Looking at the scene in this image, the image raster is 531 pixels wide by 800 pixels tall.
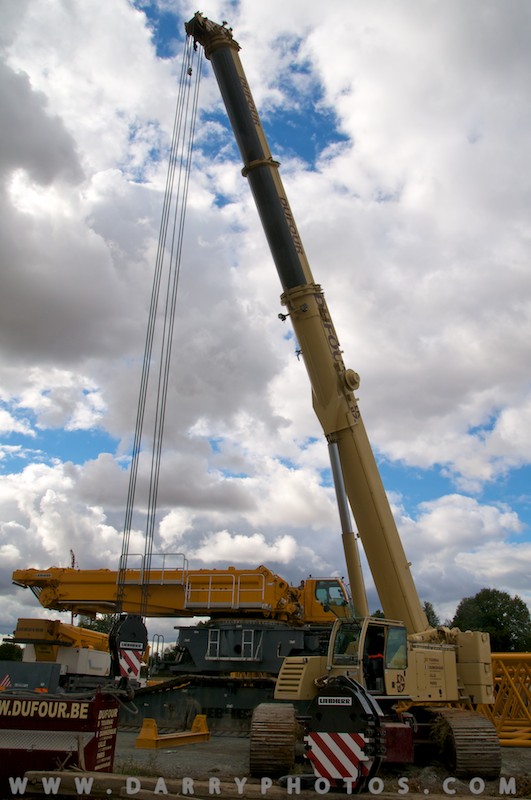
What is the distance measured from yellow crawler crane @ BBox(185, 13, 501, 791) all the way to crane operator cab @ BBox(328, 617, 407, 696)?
0.6 inches

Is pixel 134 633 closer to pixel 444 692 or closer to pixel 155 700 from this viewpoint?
pixel 444 692

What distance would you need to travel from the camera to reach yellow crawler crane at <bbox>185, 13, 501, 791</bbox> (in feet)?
23.6

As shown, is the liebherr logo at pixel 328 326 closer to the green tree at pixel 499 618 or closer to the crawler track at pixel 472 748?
the crawler track at pixel 472 748

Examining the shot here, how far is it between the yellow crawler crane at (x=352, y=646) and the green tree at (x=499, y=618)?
5753cm

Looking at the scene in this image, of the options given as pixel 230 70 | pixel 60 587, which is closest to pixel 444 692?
pixel 60 587

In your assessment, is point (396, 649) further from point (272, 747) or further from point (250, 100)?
point (250, 100)

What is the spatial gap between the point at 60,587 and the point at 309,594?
6503 millimetres

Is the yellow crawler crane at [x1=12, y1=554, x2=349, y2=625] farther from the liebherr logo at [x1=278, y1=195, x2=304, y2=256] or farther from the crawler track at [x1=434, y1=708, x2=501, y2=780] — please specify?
the liebherr logo at [x1=278, y1=195, x2=304, y2=256]

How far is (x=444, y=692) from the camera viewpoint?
11.1 m

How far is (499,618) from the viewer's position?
6931 cm

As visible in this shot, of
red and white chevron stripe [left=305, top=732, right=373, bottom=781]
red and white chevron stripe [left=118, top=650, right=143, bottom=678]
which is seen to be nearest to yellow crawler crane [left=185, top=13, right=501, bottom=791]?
red and white chevron stripe [left=305, top=732, right=373, bottom=781]

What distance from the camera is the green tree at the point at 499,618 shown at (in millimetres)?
65625

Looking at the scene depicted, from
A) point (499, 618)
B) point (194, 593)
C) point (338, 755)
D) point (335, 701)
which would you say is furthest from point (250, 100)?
point (499, 618)

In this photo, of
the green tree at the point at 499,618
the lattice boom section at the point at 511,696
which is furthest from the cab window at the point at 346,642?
the green tree at the point at 499,618
